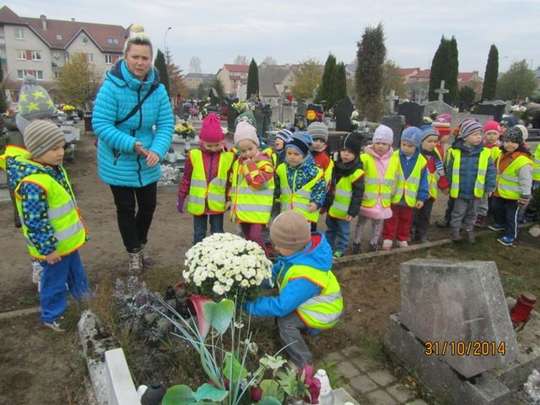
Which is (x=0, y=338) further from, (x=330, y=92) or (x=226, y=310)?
(x=330, y=92)

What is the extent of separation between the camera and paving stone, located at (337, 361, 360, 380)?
2906 mm

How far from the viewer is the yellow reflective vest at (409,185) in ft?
16.4

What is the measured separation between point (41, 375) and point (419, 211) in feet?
15.3

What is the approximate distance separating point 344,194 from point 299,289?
2258mm

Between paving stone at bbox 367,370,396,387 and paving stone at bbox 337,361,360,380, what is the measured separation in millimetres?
101

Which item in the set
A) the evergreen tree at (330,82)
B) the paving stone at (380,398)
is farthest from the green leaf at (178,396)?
the evergreen tree at (330,82)

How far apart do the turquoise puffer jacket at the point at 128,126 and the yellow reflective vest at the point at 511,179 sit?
448cm

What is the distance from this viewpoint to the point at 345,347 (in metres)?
3.22

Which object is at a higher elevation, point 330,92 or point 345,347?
point 330,92

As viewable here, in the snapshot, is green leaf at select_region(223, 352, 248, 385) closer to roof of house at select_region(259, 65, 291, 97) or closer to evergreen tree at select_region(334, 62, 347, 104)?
evergreen tree at select_region(334, 62, 347, 104)

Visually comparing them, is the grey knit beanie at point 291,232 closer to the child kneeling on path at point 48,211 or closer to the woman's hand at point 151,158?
the woman's hand at point 151,158

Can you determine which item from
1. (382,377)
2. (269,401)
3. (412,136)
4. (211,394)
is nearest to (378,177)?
(412,136)

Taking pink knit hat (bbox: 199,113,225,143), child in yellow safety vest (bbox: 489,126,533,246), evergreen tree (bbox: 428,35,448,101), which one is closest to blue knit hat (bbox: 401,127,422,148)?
child in yellow safety vest (bbox: 489,126,533,246)

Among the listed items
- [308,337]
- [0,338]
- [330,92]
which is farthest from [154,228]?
[330,92]
